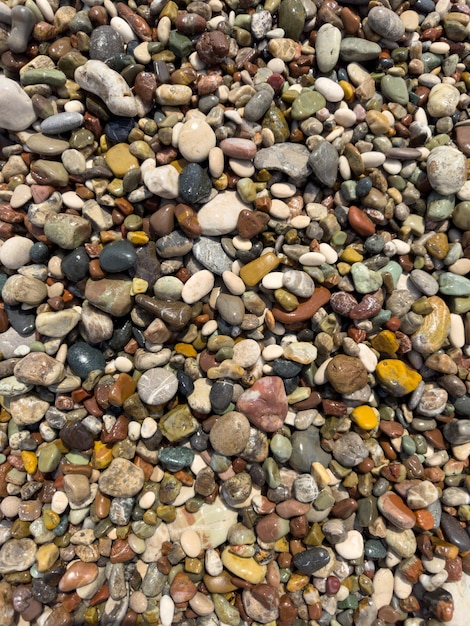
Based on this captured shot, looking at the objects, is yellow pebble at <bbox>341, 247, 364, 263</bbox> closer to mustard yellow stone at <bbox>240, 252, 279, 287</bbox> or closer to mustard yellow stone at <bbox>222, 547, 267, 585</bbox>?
mustard yellow stone at <bbox>240, 252, 279, 287</bbox>

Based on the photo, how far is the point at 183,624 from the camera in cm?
194

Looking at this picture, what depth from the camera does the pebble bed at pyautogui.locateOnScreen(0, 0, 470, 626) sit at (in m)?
1.95

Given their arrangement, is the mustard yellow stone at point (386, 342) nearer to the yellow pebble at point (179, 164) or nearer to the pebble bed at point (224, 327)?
the pebble bed at point (224, 327)

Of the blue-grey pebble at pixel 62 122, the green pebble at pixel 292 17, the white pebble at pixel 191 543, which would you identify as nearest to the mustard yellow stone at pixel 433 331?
the white pebble at pixel 191 543

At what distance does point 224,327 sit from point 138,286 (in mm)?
461

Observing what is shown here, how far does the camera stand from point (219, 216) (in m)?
1.99

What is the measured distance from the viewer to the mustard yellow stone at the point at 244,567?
6.31 feet

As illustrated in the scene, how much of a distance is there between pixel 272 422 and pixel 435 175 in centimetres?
145

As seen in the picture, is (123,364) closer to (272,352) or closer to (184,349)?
(184,349)

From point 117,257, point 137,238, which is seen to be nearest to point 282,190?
point 137,238

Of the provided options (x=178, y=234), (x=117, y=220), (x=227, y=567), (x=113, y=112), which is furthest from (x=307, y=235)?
(x=227, y=567)

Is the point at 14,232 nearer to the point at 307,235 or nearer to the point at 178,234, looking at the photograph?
the point at 178,234

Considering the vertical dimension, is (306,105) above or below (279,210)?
above

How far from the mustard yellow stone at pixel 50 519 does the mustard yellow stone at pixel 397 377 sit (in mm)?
1705
